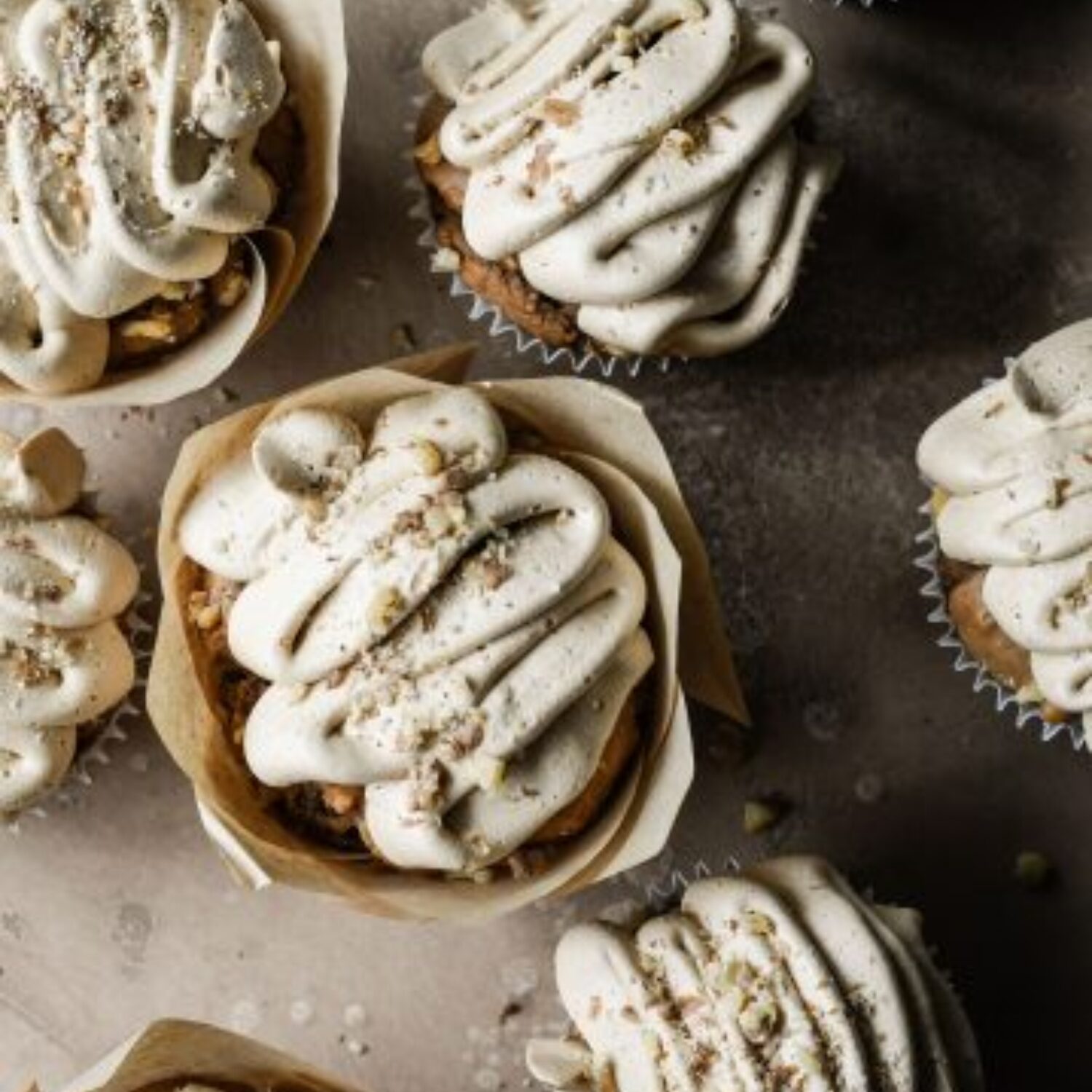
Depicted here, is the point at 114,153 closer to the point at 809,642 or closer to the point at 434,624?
the point at 434,624

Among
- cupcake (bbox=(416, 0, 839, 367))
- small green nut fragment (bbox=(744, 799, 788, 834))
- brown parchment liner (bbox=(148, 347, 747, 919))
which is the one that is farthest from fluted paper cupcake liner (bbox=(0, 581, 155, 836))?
small green nut fragment (bbox=(744, 799, 788, 834))

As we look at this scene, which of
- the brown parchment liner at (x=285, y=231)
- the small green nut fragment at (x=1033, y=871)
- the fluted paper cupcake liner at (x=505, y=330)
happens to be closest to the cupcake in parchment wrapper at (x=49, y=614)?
the brown parchment liner at (x=285, y=231)

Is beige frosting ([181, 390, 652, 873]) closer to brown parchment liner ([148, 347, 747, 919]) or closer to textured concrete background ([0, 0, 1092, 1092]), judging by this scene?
brown parchment liner ([148, 347, 747, 919])

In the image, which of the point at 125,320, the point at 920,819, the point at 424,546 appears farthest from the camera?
the point at 920,819

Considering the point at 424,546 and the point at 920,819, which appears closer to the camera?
the point at 424,546

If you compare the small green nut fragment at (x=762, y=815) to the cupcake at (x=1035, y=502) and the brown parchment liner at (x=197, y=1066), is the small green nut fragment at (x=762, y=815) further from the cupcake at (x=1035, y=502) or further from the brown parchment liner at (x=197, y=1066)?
the brown parchment liner at (x=197, y=1066)

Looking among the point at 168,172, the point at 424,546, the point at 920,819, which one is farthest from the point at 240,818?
the point at 920,819

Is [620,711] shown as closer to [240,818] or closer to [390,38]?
[240,818]
